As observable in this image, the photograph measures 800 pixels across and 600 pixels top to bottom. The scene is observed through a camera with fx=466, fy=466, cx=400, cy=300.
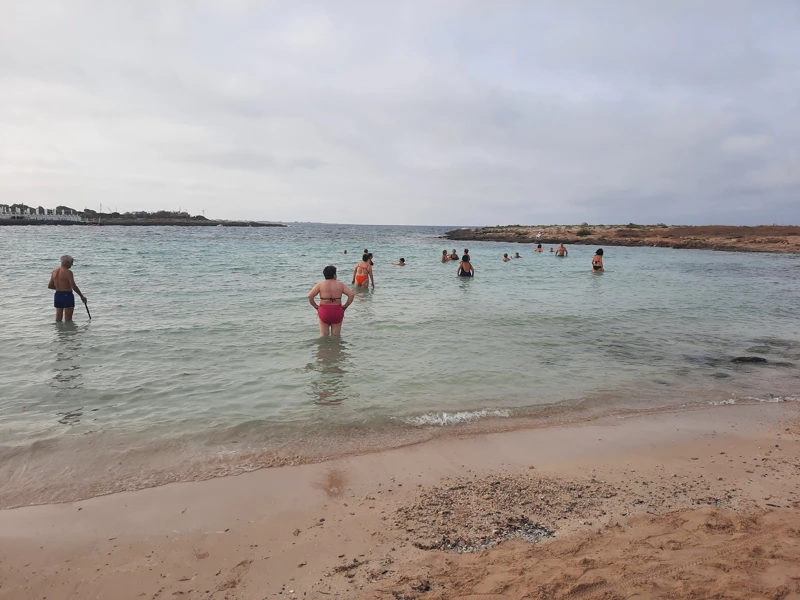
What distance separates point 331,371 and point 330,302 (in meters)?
2.21

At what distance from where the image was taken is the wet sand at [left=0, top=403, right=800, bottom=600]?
113 inches

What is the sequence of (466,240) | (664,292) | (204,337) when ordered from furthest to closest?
1. (466,240)
2. (664,292)
3. (204,337)

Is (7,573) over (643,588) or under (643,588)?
under

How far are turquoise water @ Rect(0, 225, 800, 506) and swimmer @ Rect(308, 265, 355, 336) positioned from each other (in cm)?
45

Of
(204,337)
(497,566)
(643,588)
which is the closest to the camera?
(643,588)

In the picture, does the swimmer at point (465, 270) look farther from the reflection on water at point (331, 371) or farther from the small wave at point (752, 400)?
the small wave at point (752, 400)

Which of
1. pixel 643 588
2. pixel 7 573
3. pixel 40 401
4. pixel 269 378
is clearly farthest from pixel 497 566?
pixel 40 401

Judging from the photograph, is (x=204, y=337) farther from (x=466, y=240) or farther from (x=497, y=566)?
(x=466, y=240)

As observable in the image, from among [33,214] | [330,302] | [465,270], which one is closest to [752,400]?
[330,302]

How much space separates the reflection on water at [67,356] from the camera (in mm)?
6953

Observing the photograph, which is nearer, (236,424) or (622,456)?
(622,456)

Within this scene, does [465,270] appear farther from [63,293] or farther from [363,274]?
[63,293]

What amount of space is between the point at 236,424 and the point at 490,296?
40.0 feet

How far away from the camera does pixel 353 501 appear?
157 inches
